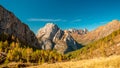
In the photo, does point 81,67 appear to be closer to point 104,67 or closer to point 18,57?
point 104,67

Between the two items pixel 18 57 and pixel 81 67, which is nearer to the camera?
pixel 81 67

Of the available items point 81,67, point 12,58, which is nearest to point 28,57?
point 12,58

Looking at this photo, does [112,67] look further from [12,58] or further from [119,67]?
[12,58]

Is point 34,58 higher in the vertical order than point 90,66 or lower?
higher

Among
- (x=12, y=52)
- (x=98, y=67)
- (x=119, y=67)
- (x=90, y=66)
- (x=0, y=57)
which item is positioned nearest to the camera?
(x=119, y=67)

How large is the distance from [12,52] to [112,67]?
165 meters

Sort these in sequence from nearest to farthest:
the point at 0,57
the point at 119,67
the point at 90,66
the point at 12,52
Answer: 1. the point at 119,67
2. the point at 90,66
3. the point at 0,57
4. the point at 12,52

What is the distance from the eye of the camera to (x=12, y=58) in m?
173

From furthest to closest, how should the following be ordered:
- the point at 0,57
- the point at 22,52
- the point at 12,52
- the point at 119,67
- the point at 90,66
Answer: the point at 22,52 → the point at 12,52 → the point at 0,57 → the point at 90,66 → the point at 119,67

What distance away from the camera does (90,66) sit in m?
27.3

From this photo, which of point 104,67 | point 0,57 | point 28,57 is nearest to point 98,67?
point 104,67

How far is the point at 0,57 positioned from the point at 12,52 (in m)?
14.7

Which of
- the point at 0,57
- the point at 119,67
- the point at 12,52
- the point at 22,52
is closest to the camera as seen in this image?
Answer: the point at 119,67

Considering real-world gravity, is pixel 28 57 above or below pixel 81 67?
above
